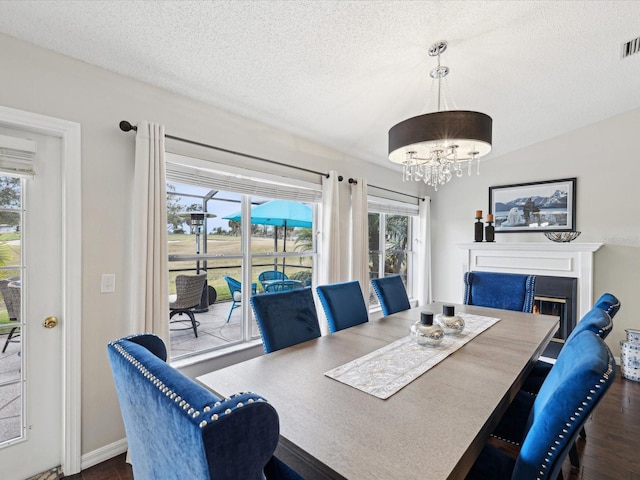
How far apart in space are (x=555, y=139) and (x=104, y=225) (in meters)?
5.05

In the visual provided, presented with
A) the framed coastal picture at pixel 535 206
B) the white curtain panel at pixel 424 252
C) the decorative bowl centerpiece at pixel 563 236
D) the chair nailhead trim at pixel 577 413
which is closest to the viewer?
the chair nailhead trim at pixel 577 413

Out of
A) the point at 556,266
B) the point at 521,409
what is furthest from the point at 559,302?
the point at 521,409

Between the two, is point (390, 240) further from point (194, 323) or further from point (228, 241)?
point (194, 323)

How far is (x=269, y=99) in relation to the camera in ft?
8.66

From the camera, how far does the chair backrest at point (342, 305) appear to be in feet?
7.72

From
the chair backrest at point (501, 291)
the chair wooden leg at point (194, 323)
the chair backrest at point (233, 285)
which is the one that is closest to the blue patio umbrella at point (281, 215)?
the chair backrest at point (233, 285)

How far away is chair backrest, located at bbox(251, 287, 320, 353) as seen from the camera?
1913 millimetres

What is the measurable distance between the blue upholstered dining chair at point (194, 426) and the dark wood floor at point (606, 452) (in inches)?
62.9

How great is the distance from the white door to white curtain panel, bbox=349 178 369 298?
8.78ft

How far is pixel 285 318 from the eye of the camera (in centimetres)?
203

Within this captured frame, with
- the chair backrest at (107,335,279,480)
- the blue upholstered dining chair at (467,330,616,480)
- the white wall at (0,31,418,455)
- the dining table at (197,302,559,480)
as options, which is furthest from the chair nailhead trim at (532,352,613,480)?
the white wall at (0,31,418,455)

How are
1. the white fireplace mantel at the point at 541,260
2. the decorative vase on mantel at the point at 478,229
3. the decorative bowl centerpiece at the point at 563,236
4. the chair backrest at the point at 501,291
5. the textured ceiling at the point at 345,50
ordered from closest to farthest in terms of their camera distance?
1. the textured ceiling at the point at 345,50
2. the chair backrest at the point at 501,291
3. the white fireplace mantel at the point at 541,260
4. the decorative bowl centerpiece at the point at 563,236
5. the decorative vase on mantel at the point at 478,229

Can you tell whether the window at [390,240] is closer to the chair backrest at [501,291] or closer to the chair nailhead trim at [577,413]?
the chair backrest at [501,291]

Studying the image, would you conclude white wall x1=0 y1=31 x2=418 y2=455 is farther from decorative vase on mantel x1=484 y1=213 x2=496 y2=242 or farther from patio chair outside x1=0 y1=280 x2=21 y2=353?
decorative vase on mantel x1=484 y1=213 x2=496 y2=242
